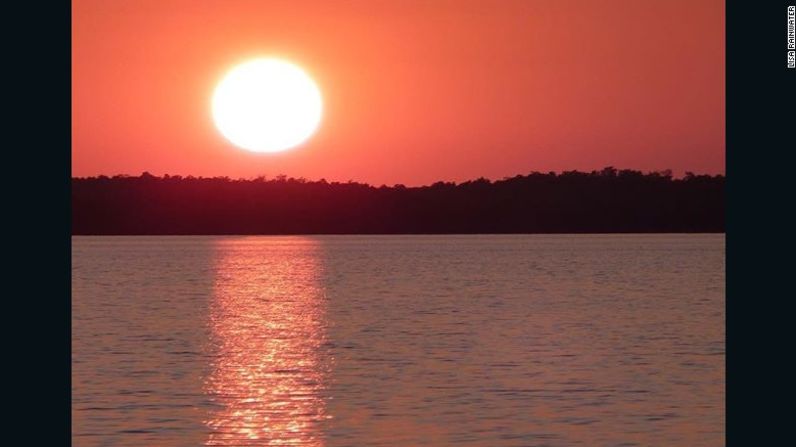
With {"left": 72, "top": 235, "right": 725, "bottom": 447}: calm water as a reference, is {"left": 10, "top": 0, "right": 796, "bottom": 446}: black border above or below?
above

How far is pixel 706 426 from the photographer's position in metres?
29.0

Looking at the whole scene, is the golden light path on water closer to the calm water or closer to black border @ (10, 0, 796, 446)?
the calm water

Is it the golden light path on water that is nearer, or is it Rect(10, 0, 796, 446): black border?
Rect(10, 0, 796, 446): black border

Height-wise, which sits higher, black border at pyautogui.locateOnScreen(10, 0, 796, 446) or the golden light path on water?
black border at pyautogui.locateOnScreen(10, 0, 796, 446)
